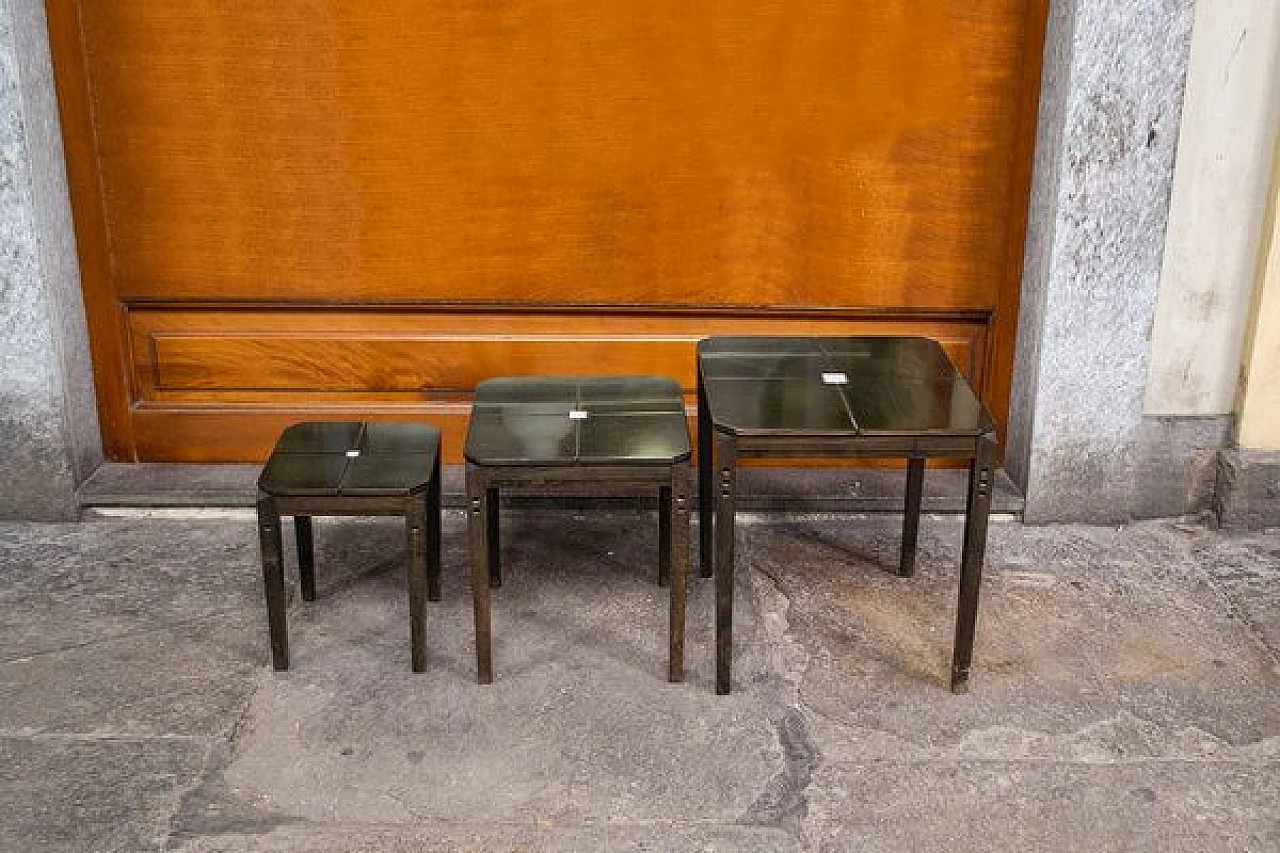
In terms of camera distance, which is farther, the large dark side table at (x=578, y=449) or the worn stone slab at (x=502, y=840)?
the large dark side table at (x=578, y=449)

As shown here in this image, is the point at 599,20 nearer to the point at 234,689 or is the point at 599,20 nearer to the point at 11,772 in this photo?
the point at 234,689

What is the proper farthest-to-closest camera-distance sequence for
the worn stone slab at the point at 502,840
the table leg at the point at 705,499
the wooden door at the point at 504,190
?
the wooden door at the point at 504,190
the table leg at the point at 705,499
the worn stone slab at the point at 502,840

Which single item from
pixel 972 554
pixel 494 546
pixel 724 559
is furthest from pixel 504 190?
pixel 972 554

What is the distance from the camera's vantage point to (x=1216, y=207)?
387cm

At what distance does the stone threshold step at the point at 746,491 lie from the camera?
4.17m

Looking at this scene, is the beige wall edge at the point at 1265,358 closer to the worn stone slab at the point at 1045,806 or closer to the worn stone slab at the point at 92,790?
the worn stone slab at the point at 1045,806

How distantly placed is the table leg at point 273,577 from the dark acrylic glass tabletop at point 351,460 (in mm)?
64

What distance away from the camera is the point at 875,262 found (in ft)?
13.7

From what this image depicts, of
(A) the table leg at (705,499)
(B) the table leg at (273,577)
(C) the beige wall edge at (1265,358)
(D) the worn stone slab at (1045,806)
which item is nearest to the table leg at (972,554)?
(D) the worn stone slab at (1045,806)

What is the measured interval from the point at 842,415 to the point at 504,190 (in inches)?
60.8

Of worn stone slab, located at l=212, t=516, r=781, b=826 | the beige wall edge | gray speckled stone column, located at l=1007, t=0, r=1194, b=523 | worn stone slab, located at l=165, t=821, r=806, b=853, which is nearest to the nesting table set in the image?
worn stone slab, located at l=212, t=516, r=781, b=826

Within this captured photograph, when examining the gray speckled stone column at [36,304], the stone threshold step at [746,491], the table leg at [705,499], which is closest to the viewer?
the table leg at [705,499]

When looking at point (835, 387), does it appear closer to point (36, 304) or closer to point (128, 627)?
point (128, 627)

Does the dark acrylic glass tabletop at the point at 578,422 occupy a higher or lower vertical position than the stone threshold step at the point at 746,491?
higher
